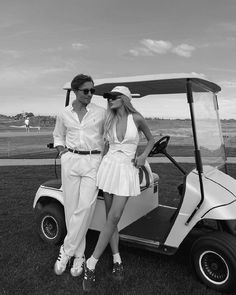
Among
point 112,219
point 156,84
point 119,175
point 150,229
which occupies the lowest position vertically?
point 150,229

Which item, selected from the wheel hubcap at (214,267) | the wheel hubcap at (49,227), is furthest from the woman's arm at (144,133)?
the wheel hubcap at (49,227)

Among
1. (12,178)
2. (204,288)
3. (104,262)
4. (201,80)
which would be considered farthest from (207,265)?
(12,178)

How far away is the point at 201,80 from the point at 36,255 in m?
2.37

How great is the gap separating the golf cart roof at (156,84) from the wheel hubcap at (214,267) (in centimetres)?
142

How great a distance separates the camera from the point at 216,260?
2914mm

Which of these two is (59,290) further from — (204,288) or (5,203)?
(5,203)

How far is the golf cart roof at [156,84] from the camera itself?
10.1ft

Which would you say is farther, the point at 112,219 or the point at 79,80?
the point at 79,80

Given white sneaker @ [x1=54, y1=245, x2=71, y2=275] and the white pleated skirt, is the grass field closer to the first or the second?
white sneaker @ [x1=54, y1=245, x2=71, y2=275]

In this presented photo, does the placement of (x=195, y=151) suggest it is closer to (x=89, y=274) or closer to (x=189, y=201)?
(x=189, y=201)

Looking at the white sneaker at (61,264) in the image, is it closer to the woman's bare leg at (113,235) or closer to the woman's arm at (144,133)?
the woman's bare leg at (113,235)

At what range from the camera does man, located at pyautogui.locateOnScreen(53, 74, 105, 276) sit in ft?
10.4

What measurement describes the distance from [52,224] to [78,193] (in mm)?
906

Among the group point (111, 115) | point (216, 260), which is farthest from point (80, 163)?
point (216, 260)
